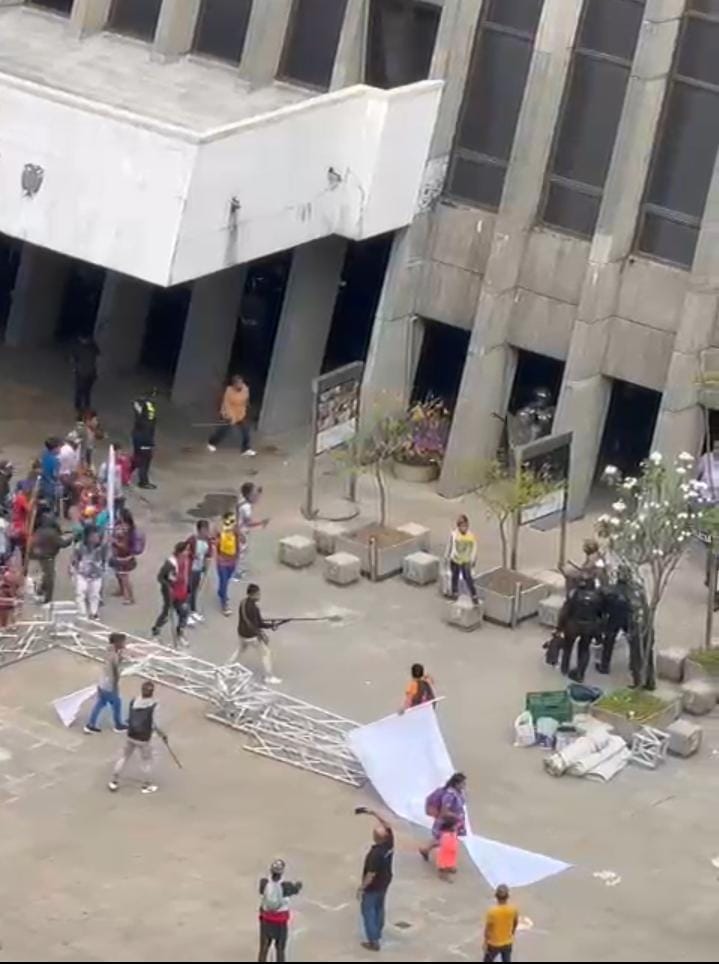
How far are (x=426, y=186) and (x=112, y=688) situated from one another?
12216 millimetres

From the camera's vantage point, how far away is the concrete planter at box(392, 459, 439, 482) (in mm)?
43375

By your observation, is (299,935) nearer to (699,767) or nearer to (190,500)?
(699,767)

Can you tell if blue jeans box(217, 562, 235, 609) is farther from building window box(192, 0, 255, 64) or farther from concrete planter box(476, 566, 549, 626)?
building window box(192, 0, 255, 64)

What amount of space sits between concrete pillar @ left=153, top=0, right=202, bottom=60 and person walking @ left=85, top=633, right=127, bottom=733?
45.7ft

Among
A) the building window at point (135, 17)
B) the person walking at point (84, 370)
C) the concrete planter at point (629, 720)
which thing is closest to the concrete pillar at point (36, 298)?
the person walking at point (84, 370)

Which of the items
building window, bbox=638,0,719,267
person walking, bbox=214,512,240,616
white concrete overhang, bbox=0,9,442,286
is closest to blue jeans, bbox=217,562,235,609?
person walking, bbox=214,512,240,616

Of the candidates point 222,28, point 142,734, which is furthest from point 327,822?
point 222,28

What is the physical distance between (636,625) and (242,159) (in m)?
9.30

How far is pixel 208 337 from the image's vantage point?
46469 mm

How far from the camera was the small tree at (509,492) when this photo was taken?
126 ft

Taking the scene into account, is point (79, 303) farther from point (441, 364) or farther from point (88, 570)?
point (88, 570)

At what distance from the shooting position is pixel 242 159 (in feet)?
133

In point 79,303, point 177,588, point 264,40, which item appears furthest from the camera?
point 79,303

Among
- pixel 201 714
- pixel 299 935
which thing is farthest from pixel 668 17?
pixel 299 935
